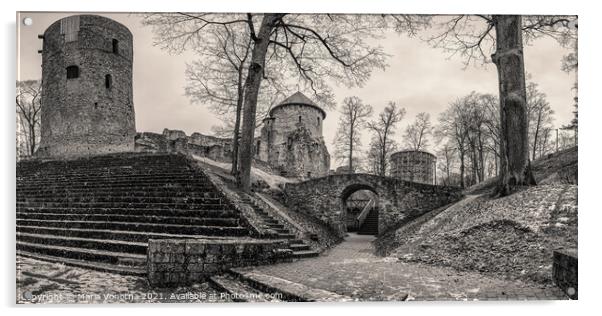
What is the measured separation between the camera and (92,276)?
4254mm

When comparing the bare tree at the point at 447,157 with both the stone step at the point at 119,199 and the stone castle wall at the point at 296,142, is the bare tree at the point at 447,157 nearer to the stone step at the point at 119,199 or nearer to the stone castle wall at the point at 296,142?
the stone step at the point at 119,199

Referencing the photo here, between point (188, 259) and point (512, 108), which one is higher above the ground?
point (512, 108)

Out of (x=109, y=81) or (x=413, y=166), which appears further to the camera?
(x=109, y=81)

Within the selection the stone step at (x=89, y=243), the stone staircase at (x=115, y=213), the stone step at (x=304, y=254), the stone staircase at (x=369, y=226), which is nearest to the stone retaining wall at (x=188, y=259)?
the stone staircase at (x=115, y=213)

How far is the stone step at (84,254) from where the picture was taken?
15.8 feet

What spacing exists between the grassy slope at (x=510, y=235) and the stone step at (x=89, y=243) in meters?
4.32

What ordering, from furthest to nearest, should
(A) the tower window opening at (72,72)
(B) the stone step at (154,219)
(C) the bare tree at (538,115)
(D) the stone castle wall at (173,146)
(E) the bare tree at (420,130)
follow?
(D) the stone castle wall at (173,146)
(A) the tower window opening at (72,72)
(E) the bare tree at (420,130)
(B) the stone step at (154,219)
(C) the bare tree at (538,115)

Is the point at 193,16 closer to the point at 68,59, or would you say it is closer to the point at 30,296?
the point at 30,296

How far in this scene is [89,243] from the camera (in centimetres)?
545

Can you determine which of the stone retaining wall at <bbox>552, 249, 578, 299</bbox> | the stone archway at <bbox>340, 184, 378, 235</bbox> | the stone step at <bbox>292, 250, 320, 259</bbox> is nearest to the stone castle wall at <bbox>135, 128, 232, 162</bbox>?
the stone archway at <bbox>340, 184, 378, 235</bbox>

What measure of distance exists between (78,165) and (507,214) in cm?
1341

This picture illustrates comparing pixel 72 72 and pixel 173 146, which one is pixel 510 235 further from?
pixel 72 72

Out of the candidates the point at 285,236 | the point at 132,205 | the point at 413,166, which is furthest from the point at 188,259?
the point at 413,166

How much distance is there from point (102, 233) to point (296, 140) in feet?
71.5
